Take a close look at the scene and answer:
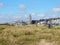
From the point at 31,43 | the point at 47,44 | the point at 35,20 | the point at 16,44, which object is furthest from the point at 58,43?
the point at 35,20

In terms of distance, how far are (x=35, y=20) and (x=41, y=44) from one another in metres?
56.7

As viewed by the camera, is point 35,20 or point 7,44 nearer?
point 7,44

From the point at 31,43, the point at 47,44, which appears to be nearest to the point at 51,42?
the point at 47,44

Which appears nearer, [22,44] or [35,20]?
[22,44]

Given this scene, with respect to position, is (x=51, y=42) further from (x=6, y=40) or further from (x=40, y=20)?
(x=40, y=20)

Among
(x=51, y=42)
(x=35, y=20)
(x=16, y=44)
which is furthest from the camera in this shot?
(x=35, y=20)

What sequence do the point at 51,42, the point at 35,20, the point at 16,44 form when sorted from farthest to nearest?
the point at 35,20 < the point at 51,42 < the point at 16,44

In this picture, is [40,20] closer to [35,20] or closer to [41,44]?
[35,20]

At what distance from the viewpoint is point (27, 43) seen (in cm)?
1424

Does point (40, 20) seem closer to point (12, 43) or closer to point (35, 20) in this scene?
point (35, 20)

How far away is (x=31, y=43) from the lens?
46.3ft

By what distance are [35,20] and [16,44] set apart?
2249 inches

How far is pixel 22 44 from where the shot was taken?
45.9 ft

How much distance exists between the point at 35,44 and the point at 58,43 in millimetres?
1645
